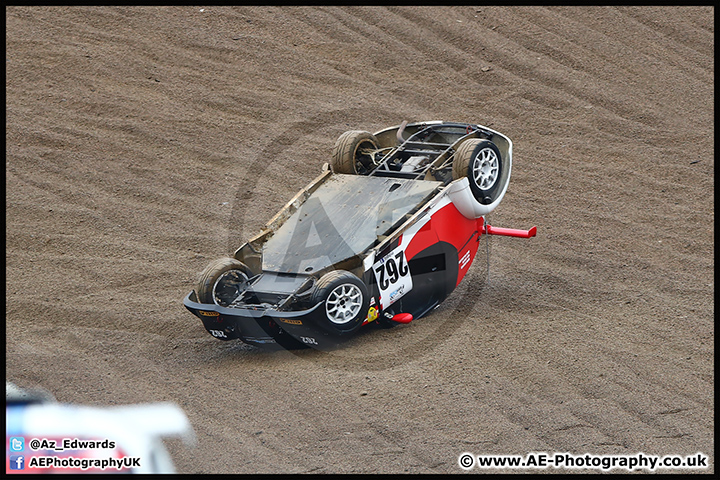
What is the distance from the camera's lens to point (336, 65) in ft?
58.7

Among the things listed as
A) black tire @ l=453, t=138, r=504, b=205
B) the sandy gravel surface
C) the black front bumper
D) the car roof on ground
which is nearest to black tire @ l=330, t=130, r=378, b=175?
the car roof on ground

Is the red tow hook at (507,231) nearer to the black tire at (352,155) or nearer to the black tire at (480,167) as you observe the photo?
the black tire at (480,167)

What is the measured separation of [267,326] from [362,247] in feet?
4.56

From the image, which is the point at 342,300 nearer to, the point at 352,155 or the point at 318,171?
the point at 352,155

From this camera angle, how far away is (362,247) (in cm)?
933

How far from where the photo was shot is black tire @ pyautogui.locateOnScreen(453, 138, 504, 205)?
10.0 meters

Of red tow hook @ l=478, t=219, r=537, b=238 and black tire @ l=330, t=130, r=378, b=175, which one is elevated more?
black tire @ l=330, t=130, r=378, b=175

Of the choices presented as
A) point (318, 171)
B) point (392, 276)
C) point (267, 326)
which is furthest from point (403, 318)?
point (318, 171)

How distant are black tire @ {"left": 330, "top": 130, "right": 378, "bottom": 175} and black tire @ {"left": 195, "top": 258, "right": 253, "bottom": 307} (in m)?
2.08

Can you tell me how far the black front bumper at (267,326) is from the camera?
8.64 m

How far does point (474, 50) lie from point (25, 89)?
9306 mm

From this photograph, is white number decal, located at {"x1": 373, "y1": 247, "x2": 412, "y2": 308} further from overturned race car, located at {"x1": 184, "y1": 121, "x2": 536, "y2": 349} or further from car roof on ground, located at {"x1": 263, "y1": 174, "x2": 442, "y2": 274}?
car roof on ground, located at {"x1": 263, "y1": 174, "x2": 442, "y2": 274}

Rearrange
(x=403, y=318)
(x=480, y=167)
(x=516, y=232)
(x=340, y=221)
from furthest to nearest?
(x=516, y=232)
(x=480, y=167)
(x=340, y=221)
(x=403, y=318)

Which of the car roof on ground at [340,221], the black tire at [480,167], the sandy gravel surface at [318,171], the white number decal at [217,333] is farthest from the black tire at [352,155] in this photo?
the white number decal at [217,333]
